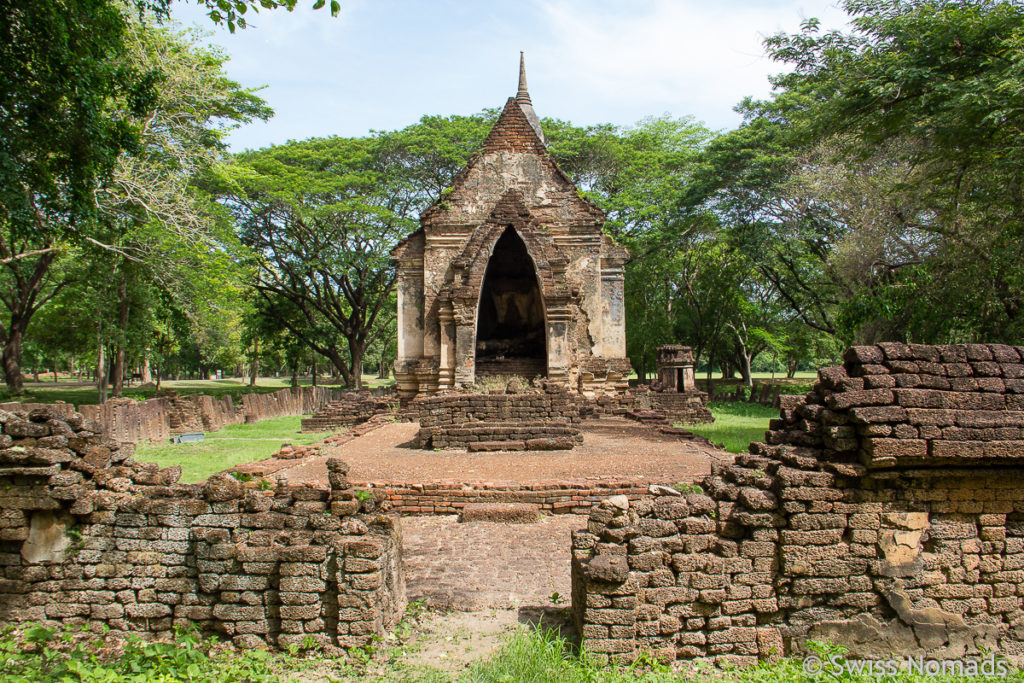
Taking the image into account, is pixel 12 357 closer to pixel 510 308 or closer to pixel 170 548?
pixel 510 308

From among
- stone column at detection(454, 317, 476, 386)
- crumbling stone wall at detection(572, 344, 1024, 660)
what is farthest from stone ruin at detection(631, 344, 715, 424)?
crumbling stone wall at detection(572, 344, 1024, 660)

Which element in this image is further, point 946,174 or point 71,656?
point 946,174

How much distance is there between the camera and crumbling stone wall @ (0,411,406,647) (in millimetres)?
4402

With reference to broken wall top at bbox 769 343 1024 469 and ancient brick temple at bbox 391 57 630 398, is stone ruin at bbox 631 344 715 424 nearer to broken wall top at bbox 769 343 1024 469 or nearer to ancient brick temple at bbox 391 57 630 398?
ancient brick temple at bbox 391 57 630 398

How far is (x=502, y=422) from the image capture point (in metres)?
12.3

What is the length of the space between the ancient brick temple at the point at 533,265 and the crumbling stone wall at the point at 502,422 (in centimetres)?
373

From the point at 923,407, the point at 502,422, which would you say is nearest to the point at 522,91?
the point at 502,422

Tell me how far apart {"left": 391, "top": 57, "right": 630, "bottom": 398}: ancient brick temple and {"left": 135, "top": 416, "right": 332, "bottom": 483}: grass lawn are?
3.83m

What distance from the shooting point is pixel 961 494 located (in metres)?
4.45

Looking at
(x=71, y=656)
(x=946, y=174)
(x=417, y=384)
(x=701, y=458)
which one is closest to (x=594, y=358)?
(x=417, y=384)

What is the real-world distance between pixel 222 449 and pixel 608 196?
22139mm

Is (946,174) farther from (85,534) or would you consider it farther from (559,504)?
(85,534)

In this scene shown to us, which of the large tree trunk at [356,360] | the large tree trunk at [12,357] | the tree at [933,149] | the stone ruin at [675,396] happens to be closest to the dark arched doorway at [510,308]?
the stone ruin at [675,396]

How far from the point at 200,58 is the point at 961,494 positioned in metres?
21.1
